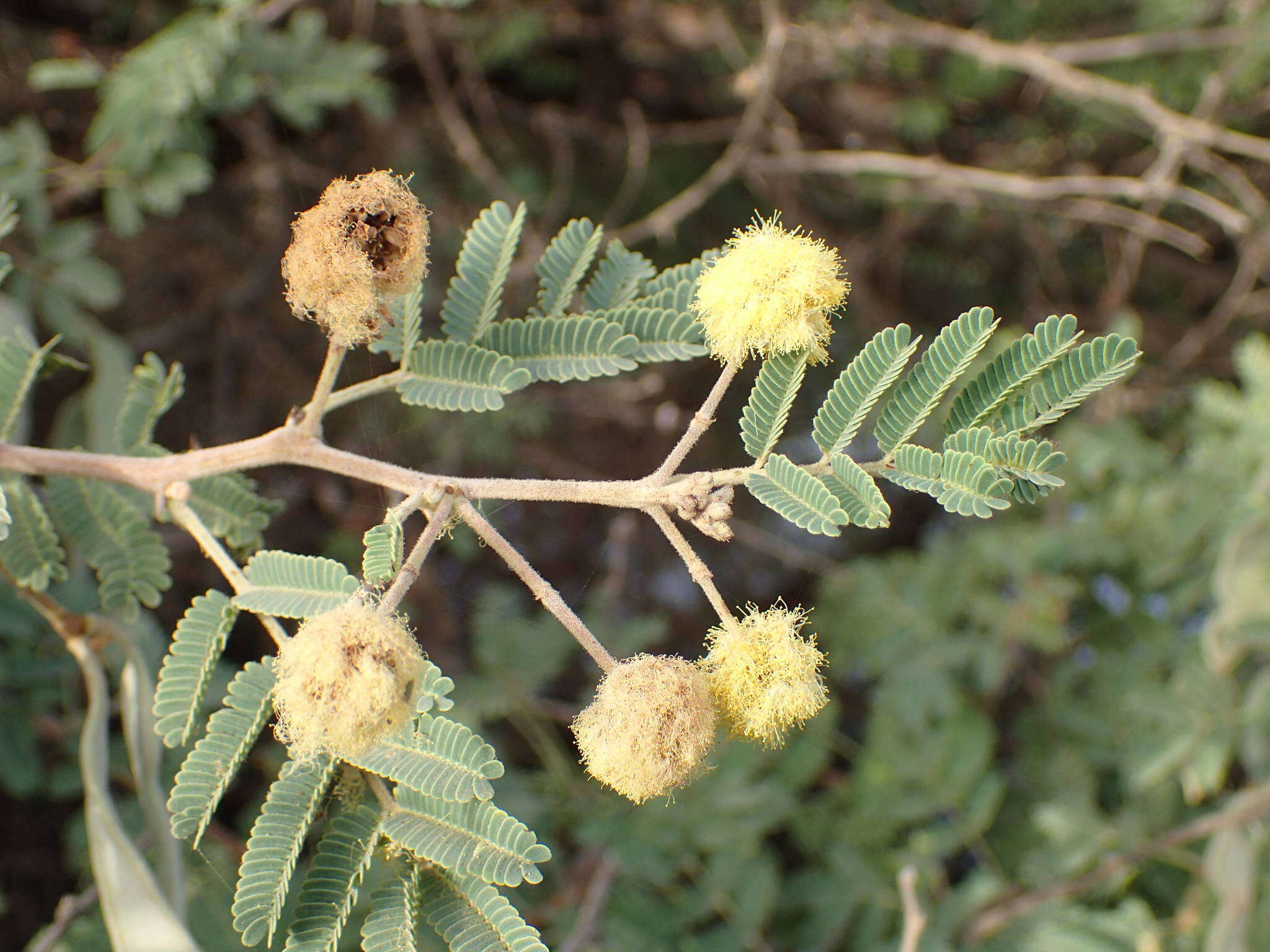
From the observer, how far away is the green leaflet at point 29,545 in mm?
1795

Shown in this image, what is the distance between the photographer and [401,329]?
5.43 ft

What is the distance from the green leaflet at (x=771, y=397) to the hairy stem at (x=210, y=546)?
2.47 feet

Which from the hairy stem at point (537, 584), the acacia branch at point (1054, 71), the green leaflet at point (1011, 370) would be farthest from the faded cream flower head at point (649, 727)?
the acacia branch at point (1054, 71)

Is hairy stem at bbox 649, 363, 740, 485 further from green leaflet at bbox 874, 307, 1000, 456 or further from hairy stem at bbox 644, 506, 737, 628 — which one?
green leaflet at bbox 874, 307, 1000, 456

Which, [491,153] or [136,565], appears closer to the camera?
[136,565]

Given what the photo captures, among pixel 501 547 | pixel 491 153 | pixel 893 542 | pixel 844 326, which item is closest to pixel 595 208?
pixel 491 153

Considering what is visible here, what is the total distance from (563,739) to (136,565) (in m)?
1.94

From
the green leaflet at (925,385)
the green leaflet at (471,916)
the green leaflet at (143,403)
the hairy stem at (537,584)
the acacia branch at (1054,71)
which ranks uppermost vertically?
the acacia branch at (1054,71)

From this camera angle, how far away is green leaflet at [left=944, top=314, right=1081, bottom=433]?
141 cm

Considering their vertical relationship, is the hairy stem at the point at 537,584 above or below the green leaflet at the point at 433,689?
above

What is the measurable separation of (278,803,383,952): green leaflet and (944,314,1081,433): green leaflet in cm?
108

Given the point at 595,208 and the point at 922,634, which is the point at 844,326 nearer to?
the point at 595,208

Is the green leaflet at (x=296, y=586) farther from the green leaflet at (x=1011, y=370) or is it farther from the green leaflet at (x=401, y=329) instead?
the green leaflet at (x=1011, y=370)

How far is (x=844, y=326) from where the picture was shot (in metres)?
4.33
